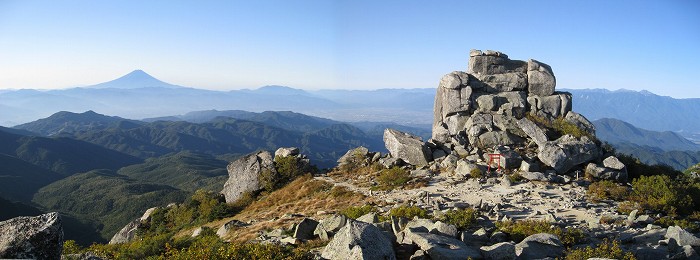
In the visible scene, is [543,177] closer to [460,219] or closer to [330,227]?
[460,219]

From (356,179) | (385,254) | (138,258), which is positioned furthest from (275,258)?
(356,179)

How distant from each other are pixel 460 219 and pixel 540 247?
12.3 ft

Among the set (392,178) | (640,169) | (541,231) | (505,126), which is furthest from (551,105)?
(541,231)

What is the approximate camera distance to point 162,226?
30047mm

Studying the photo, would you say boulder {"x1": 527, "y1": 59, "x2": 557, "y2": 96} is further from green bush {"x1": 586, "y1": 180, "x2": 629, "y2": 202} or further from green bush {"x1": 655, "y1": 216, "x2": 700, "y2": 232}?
green bush {"x1": 655, "y1": 216, "x2": 700, "y2": 232}

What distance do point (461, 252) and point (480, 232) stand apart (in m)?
3.15

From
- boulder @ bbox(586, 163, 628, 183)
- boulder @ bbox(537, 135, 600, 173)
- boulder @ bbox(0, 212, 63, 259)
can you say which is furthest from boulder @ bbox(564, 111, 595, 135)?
boulder @ bbox(0, 212, 63, 259)

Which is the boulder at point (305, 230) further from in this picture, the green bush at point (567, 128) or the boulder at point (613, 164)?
the green bush at point (567, 128)

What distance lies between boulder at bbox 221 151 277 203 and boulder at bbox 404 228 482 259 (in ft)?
67.0

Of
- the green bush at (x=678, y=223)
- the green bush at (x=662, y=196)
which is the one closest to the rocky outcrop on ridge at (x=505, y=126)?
the green bush at (x=662, y=196)

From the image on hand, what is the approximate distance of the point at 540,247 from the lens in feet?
43.2

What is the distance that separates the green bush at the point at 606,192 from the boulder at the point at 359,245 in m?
15.2

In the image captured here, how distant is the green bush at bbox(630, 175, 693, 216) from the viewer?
19.2m

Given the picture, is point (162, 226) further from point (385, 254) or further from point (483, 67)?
point (483, 67)
